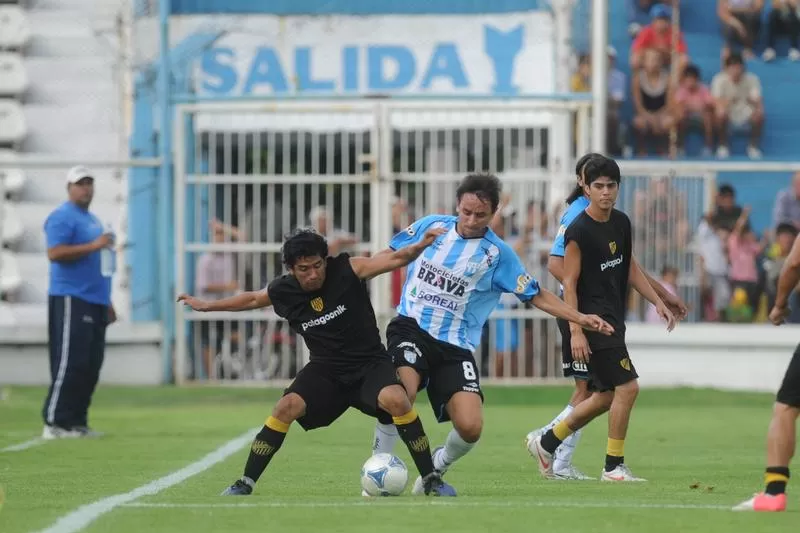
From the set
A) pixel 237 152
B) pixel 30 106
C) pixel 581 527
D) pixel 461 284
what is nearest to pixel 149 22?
pixel 30 106

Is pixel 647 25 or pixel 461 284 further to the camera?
pixel 647 25

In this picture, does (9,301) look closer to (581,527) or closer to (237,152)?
(237,152)

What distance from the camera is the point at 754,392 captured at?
66.3ft

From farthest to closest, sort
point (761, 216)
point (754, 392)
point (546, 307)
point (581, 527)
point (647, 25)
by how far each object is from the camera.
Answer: point (647, 25) → point (761, 216) → point (754, 392) → point (546, 307) → point (581, 527)

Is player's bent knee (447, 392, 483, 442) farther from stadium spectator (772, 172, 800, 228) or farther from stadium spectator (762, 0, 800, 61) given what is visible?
stadium spectator (762, 0, 800, 61)

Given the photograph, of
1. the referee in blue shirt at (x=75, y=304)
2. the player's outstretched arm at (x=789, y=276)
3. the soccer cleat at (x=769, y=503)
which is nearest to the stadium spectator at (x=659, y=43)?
the referee in blue shirt at (x=75, y=304)

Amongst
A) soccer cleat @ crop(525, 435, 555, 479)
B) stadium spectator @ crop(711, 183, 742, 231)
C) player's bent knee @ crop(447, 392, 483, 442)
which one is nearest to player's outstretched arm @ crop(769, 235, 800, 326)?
player's bent knee @ crop(447, 392, 483, 442)

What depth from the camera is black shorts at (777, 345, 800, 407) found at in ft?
26.9

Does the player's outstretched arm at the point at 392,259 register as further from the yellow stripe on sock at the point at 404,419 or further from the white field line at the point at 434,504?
the white field line at the point at 434,504

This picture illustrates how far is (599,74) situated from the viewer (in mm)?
21219

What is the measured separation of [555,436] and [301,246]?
258 cm

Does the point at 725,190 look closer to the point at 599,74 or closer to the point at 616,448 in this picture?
the point at 599,74

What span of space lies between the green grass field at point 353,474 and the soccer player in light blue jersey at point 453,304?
468mm

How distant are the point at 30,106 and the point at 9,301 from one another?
562cm
